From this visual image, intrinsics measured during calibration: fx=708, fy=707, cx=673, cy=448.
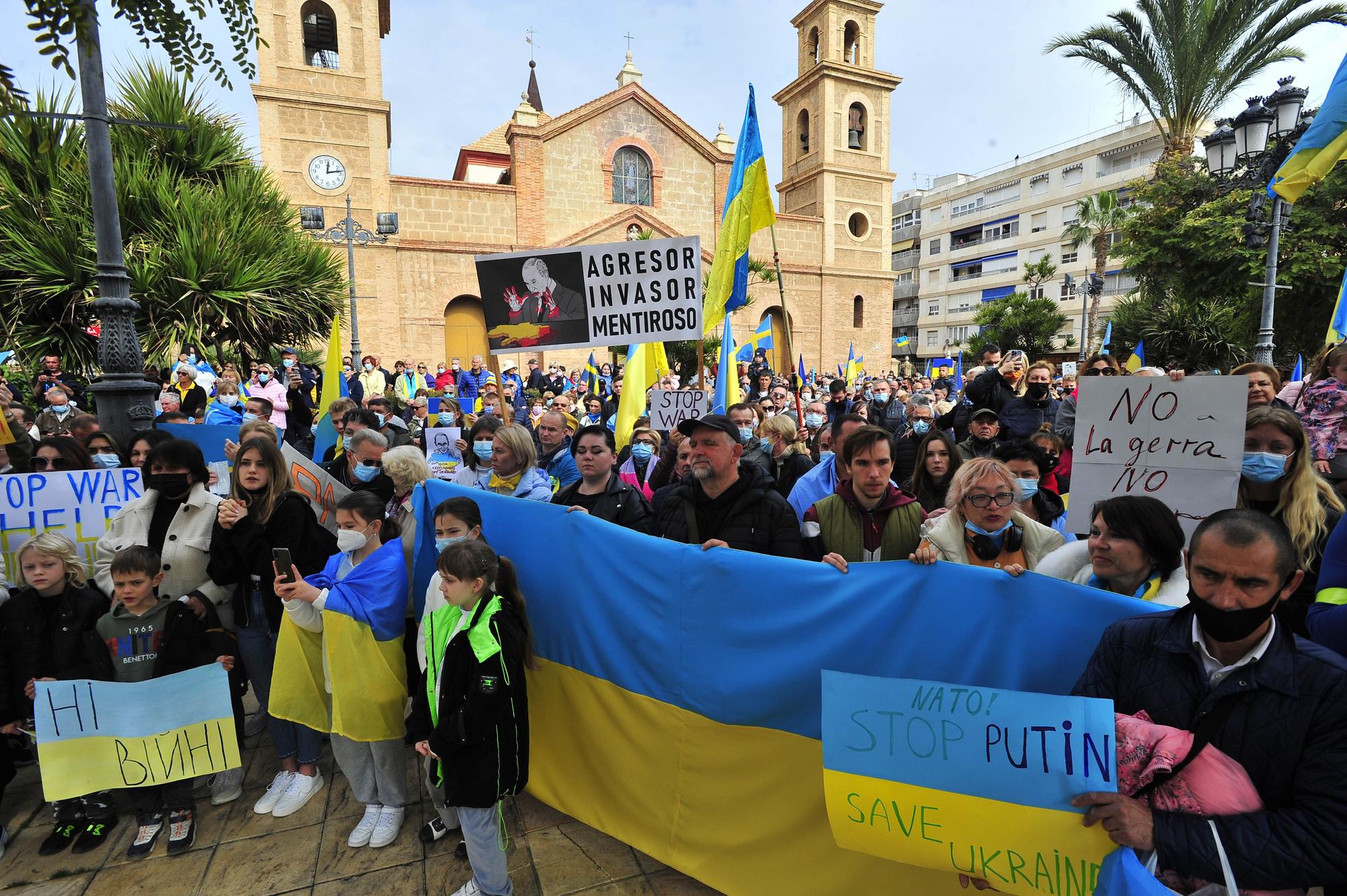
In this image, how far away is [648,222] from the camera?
2969cm

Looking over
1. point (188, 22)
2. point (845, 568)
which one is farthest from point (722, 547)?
point (188, 22)

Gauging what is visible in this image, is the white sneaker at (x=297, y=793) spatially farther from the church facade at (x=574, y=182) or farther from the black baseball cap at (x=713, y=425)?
the church facade at (x=574, y=182)

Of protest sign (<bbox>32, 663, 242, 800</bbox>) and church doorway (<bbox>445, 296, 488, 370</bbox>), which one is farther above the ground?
church doorway (<bbox>445, 296, 488, 370</bbox>)

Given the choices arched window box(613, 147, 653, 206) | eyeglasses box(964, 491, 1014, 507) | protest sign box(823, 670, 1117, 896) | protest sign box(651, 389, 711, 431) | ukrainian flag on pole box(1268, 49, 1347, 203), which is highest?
arched window box(613, 147, 653, 206)

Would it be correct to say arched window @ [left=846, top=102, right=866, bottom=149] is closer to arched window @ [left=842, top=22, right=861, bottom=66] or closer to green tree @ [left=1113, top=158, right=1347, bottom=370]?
arched window @ [left=842, top=22, right=861, bottom=66]

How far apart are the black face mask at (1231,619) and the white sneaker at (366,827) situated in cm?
323

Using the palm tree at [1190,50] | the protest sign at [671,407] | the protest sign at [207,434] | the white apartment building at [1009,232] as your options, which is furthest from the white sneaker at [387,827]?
the white apartment building at [1009,232]

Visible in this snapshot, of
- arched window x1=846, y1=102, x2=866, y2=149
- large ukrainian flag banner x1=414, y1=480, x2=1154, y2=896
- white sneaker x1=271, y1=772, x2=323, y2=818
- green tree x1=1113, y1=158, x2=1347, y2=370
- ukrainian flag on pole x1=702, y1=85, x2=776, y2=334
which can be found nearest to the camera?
large ukrainian flag banner x1=414, y1=480, x2=1154, y2=896

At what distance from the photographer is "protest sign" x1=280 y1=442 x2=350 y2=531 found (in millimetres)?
4039

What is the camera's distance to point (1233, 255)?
1510 centimetres

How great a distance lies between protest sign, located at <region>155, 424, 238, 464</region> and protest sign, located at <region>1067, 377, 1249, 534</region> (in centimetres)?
586

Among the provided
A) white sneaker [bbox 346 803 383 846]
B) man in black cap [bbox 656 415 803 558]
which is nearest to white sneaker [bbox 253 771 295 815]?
white sneaker [bbox 346 803 383 846]

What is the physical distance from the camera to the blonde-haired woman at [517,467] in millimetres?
4137

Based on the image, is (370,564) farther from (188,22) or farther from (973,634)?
(973,634)
